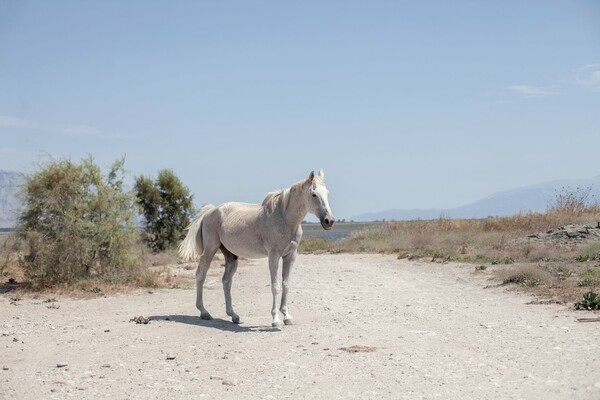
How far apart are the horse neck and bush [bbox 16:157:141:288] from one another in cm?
744

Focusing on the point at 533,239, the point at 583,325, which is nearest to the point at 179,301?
the point at 583,325

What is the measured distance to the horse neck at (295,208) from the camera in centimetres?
1220

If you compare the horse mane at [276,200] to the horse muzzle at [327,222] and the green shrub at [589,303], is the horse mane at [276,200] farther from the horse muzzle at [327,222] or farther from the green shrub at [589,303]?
the green shrub at [589,303]

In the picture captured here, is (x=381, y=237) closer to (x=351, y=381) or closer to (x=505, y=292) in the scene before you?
(x=505, y=292)

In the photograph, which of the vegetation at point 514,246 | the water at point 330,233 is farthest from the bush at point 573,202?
the water at point 330,233

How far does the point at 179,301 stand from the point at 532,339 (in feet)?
28.0

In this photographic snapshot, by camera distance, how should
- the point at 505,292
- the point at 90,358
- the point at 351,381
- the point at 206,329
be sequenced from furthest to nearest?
1. the point at 505,292
2. the point at 206,329
3. the point at 90,358
4. the point at 351,381

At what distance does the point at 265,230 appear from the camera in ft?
40.8

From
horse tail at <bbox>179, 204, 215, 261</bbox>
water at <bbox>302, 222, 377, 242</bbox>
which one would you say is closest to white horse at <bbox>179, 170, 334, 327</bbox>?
horse tail at <bbox>179, 204, 215, 261</bbox>

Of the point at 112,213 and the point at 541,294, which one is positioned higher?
the point at 112,213

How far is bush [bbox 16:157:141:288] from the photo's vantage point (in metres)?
17.5

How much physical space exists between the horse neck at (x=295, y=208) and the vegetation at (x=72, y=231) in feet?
24.0

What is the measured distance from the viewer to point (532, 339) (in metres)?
10.2

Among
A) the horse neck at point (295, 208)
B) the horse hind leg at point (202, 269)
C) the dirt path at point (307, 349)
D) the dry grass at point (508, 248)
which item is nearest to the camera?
the dirt path at point (307, 349)
